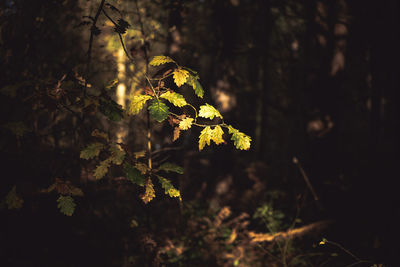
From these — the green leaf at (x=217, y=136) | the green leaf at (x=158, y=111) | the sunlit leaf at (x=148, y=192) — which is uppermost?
the green leaf at (x=158, y=111)

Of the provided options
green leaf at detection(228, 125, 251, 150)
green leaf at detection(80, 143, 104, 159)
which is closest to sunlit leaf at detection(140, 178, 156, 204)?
green leaf at detection(80, 143, 104, 159)

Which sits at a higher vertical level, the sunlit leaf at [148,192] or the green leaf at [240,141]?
the green leaf at [240,141]

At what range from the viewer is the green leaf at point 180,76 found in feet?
5.67

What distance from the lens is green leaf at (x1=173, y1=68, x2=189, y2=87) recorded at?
173 centimetres

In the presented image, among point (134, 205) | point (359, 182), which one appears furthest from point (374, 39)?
point (134, 205)

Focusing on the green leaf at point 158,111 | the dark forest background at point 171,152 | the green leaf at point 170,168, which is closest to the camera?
the green leaf at point 158,111

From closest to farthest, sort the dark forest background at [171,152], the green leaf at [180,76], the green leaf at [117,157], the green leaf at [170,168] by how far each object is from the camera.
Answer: the green leaf at [180,76]
the green leaf at [117,157]
the green leaf at [170,168]
the dark forest background at [171,152]

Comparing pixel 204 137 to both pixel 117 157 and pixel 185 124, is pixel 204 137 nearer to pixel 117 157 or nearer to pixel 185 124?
pixel 185 124

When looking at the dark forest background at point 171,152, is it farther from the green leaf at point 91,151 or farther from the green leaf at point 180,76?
the green leaf at point 180,76

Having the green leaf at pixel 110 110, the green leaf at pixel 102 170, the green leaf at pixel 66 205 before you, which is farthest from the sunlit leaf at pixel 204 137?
the green leaf at pixel 66 205

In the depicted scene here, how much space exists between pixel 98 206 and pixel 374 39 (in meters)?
5.59

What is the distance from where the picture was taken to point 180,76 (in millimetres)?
1749

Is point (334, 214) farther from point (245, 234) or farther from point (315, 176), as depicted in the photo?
point (245, 234)

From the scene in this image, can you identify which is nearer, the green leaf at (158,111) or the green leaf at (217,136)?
the green leaf at (158,111)
